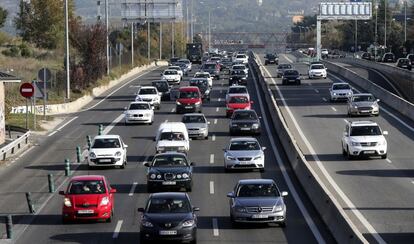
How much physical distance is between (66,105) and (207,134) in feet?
62.1

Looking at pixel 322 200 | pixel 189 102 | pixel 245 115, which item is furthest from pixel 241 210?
pixel 189 102

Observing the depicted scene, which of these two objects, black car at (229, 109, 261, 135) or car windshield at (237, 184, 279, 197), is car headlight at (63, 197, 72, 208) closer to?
car windshield at (237, 184, 279, 197)

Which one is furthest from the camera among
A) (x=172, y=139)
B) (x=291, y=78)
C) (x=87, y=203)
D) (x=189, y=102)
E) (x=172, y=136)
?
(x=291, y=78)

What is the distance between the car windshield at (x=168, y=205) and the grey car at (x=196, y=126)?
23582 millimetres

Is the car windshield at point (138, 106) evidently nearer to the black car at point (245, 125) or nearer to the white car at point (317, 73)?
the black car at point (245, 125)

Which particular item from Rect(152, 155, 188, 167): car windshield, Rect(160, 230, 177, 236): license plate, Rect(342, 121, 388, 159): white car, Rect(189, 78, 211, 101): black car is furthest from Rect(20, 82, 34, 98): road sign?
Rect(160, 230, 177, 236): license plate

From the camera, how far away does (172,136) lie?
4331 centimetres

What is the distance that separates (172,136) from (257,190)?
1665 centimetres

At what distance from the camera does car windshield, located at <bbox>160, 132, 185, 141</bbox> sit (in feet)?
141

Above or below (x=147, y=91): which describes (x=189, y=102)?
below

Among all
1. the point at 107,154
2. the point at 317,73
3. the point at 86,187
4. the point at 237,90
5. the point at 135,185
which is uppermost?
the point at 317,73

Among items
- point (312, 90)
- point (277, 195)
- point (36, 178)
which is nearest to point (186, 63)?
point (312, 90)

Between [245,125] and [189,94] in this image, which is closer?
[245,125]

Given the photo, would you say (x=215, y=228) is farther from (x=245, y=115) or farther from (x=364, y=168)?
(x=245, y=115)
